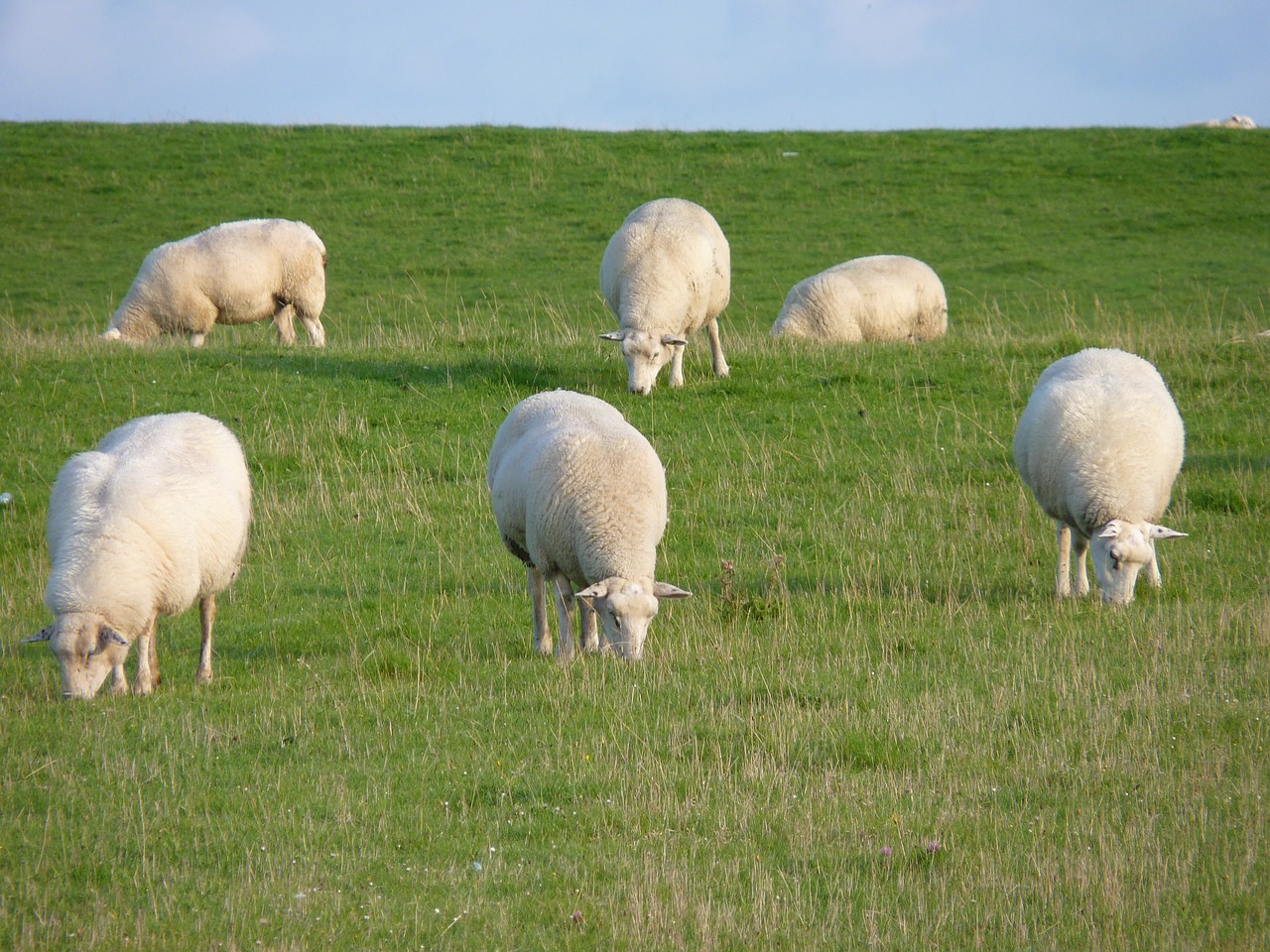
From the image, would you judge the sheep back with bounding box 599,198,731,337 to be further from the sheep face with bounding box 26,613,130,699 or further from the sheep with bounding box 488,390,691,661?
the sheep face with bounding box 26,613,130,699

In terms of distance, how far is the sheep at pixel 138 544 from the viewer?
702cm

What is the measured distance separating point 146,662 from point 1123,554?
5688mm

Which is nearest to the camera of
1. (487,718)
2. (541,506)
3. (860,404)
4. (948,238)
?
(487,718)

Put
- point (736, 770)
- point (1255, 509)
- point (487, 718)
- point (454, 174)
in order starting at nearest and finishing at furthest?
point (736, 770)
point (487, 718)
point (1255, 509)
point (454, 174)

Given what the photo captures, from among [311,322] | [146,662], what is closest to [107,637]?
[146,662]

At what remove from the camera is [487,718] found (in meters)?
6.36

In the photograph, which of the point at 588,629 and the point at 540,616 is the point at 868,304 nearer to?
the point at 540,616

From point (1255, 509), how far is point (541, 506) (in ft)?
19.8

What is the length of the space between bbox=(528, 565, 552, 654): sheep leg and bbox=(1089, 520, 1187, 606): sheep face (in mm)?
3395

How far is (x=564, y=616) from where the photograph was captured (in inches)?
295

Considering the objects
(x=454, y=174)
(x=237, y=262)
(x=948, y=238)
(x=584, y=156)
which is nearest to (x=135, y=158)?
(x=454, y=174)

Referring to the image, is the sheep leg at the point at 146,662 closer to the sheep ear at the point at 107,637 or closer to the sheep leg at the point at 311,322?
the sheep ear at the point at 107,637

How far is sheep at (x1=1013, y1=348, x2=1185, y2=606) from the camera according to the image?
26.8 ft

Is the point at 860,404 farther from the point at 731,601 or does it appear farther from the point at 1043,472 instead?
the point at 731,601
